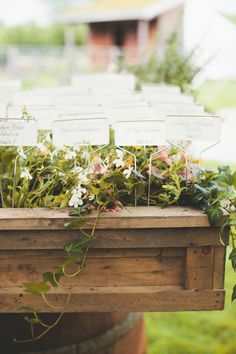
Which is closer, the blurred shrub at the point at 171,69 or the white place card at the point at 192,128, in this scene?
the white place card at the point at 192,128

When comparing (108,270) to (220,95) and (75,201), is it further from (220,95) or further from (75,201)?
(220,95)

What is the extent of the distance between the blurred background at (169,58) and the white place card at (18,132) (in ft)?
5.03

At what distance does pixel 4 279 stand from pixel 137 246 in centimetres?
34

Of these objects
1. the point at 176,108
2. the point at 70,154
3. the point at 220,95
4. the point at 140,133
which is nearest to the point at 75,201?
the point at 70,154

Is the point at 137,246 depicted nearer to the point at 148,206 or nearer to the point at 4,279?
the point at 148,206

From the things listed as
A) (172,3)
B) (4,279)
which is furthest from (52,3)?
(4,279)

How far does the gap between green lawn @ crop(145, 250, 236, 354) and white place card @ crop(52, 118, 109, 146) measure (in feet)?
5.38

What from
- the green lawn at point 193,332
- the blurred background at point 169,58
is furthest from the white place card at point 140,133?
the green lawn at point 193,332

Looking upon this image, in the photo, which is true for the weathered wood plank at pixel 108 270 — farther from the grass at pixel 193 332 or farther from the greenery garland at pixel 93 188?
the grass at pixel 193 332

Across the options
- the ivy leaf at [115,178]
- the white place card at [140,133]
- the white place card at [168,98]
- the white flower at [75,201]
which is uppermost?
the white place card at [168,98]

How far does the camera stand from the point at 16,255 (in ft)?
4.11

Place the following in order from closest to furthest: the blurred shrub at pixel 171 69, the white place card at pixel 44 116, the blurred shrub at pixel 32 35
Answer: the white place card at pixel 44 116 < the blurred shrub at pixel 171 69 < the blurred shrub at pixel 32 35

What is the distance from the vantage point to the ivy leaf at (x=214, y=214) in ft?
3.90

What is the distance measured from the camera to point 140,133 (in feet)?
4.31
